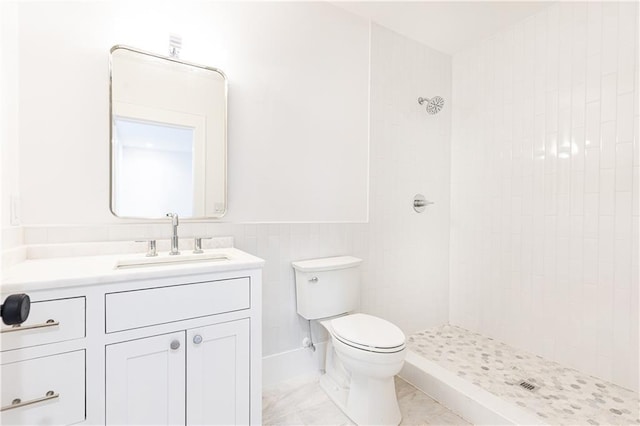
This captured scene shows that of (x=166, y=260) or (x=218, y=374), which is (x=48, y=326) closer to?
(x=166, y=260)

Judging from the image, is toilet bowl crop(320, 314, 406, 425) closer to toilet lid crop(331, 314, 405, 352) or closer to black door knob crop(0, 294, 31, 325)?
toilet lid crop(331, 314, 405, 352)

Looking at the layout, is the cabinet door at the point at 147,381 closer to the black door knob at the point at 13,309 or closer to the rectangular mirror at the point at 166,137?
the black door knob at the point at 13,309

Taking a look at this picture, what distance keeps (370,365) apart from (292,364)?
0.69 m

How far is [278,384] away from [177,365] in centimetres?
91

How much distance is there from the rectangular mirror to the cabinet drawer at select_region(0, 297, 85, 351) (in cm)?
61

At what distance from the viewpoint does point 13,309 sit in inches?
22.3

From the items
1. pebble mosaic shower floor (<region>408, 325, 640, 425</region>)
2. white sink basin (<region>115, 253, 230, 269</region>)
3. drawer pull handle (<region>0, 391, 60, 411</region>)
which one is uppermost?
white sink basin (<region>115, 253, 230, 269</region>)

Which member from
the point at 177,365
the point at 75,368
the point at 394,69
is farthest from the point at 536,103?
the point at 75,368

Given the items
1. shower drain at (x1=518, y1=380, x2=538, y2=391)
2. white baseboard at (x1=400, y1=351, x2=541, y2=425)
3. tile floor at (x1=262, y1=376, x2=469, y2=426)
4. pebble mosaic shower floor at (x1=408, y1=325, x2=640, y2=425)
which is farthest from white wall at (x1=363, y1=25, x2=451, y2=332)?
shower drain at (x1=518, y1=380, x2=538, y2=391)

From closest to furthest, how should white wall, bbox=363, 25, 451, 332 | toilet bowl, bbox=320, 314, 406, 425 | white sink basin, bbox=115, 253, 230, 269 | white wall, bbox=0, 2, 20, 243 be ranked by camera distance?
white wall, bbox=0, 2, 20, 243 < white sink basin, bbox=115, 253, 230, 269 < toilet bowl, bbox=320, 314, 406, 425 < white wall, bbox=363, 25, 451, 332

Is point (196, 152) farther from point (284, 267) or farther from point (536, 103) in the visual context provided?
point (536, 103)

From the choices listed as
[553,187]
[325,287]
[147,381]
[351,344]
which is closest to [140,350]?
[147,381]

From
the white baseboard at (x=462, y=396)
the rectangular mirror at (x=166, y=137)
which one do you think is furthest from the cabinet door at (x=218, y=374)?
the white baseboard at (x=462, y=396)

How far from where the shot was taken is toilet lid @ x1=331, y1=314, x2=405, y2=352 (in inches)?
56.1
